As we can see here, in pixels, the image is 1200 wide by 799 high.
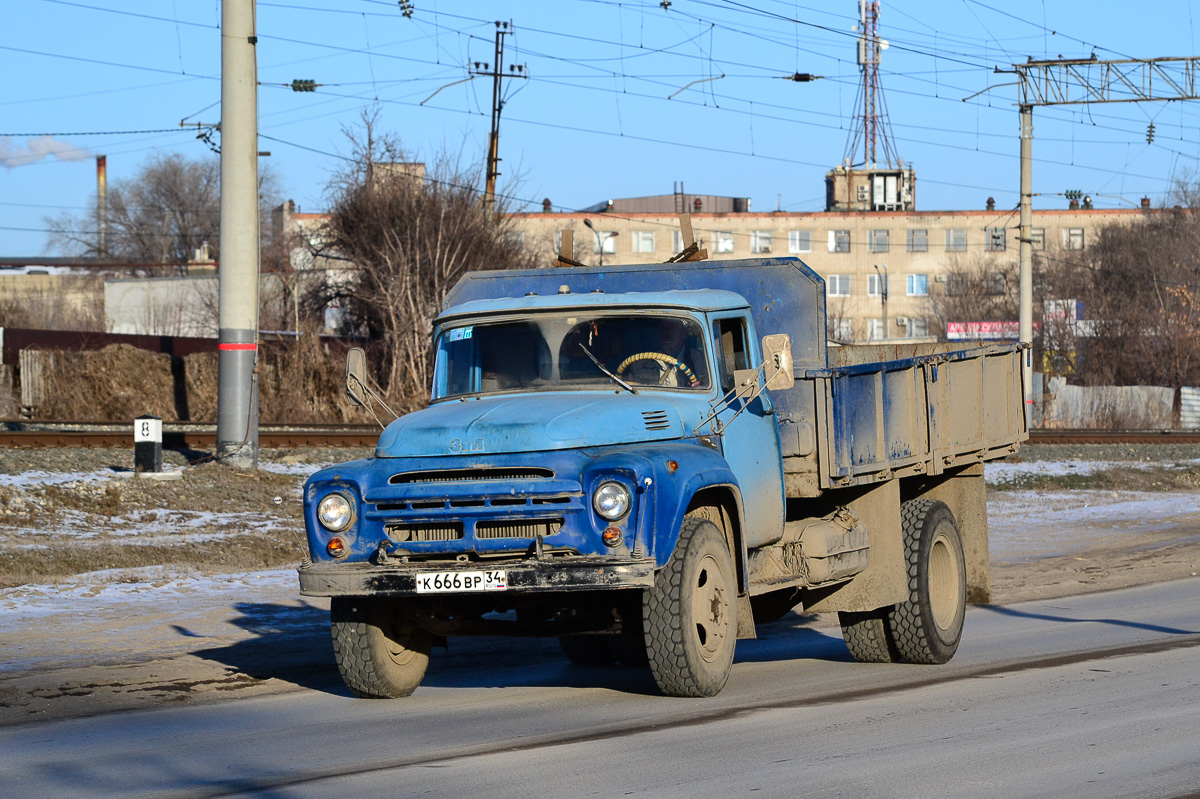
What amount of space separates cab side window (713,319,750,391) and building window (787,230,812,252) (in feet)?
254

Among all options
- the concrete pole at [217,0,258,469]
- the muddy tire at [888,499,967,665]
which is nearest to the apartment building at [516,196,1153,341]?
the concrete pole at [217,0,258,469]

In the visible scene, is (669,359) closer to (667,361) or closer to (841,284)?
(667,361)

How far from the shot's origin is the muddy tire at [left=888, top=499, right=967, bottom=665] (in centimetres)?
948

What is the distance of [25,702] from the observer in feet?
27.2

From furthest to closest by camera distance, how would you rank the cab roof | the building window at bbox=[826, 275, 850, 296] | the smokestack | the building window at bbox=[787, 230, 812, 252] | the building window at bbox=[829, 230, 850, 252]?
the smokestack < the building window at bbox=[826, 275, 850, 296] < the building window at bbox=[829, 230, 850, 252] < the building window at bbox=[787, 230, 812, 252] < the cab roof

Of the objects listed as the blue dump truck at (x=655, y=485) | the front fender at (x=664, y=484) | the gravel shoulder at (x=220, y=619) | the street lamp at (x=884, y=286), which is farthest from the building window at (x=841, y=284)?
the front fender at (x=664, y=484)

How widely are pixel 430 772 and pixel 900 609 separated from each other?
13.8ft

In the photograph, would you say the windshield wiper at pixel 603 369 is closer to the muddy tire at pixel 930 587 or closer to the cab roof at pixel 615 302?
the cab roof at pixel 615 302

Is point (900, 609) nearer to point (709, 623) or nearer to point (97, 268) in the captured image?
point (709, 623)

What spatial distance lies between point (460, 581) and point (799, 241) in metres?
80.9

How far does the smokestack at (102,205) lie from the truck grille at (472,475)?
95972 millimetres

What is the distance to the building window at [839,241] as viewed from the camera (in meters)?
87.0

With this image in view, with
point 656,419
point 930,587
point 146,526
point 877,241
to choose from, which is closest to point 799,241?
point 877,241

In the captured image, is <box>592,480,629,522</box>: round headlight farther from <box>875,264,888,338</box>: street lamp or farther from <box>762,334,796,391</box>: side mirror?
<box>875,264,888,338</box>: street lamp
